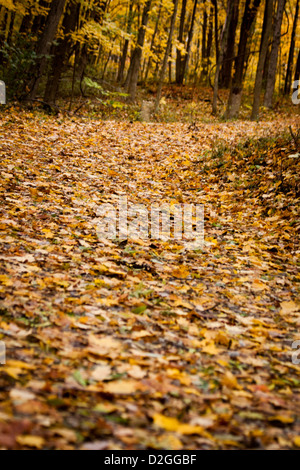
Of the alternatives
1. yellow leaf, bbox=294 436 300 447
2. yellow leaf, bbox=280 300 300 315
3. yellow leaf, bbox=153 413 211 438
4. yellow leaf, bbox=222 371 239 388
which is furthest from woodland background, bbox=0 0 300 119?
yellow leaf, bbox=294 436 300 447

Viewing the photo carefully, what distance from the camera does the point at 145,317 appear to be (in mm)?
2750

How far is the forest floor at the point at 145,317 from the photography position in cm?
170

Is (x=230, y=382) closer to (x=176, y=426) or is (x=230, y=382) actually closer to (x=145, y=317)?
(x=176, y=426)

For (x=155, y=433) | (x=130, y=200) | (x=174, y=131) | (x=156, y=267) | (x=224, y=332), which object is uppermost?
(x=174, y=131)

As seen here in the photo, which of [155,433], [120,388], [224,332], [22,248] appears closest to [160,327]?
[224,332]

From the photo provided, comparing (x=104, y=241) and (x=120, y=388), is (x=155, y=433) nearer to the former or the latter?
(x=120, y=388)

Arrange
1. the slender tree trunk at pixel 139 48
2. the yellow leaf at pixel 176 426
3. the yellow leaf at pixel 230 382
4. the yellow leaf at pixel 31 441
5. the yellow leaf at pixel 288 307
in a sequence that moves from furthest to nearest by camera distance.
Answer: the slender tree trunk at pixel 139 48 < the yellow leaf at pixel 288 307 < the yellow leaf at pixel 230 382 < the yellow leaf at pixel 176 426 < the yellow leaf at pixel 31 441

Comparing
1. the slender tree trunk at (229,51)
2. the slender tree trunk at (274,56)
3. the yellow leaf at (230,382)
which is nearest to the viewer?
the yellow leaf at (230,382)

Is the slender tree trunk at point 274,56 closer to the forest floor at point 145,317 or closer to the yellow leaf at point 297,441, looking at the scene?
the forest floor at point 145,317

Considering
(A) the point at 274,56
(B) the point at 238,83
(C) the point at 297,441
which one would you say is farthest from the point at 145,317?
(A) the point at 274,56

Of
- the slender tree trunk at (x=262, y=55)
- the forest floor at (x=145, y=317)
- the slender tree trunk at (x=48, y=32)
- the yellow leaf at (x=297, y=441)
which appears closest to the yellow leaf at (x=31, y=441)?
the forest floor at (x=145, y=317)

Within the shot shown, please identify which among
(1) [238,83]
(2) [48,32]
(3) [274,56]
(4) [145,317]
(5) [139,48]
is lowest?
(4) [145,317]

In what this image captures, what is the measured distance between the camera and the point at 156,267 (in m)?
3.76

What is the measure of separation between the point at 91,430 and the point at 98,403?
173 millimetres
